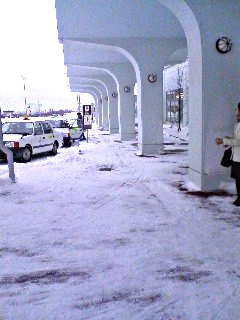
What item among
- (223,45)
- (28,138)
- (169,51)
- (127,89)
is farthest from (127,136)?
(223,45)

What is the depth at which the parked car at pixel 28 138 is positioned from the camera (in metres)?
14.1

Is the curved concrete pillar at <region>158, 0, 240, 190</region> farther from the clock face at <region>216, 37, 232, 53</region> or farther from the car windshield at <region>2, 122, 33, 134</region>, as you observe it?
the car windshield at <region>2, 122, 33, 134</region>

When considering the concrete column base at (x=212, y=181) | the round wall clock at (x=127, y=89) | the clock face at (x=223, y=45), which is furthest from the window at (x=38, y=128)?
the clock face at (x=223, y=45)

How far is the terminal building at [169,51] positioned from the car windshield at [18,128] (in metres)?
3.80

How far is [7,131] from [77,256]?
11700 millimetres

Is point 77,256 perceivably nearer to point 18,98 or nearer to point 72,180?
→ point 72,180

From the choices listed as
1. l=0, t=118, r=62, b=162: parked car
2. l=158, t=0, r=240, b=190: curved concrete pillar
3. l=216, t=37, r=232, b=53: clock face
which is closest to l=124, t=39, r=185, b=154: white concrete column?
l=0, t=118, r=62, b=162: parked car

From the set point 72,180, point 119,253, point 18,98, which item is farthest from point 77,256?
point 18,98

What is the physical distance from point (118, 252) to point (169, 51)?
1155 centimetres

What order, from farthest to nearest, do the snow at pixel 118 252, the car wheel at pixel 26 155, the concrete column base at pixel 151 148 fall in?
the concrete column base at pixel 151 148
the car wheel at pixel 26 155
the snow at pixel 118 252

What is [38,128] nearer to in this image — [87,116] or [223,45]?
[87,116]

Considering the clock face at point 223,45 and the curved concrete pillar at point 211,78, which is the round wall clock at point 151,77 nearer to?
the curved concrete pillar at point 211,78

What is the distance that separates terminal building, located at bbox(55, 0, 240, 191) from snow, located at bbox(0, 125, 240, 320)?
4.44ft

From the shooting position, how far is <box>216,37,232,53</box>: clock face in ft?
26.1
